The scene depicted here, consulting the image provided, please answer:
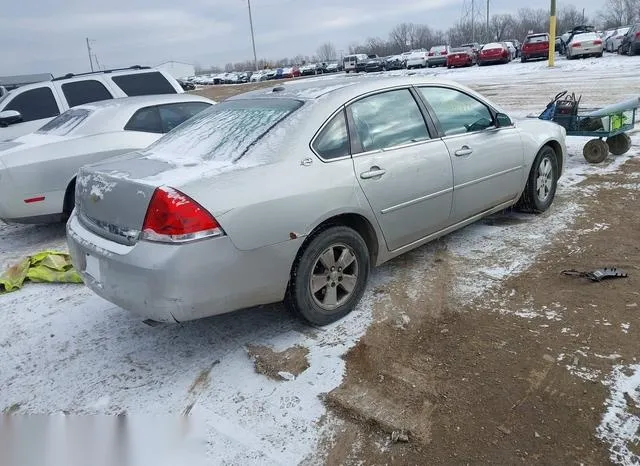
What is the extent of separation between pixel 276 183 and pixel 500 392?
1.71 m

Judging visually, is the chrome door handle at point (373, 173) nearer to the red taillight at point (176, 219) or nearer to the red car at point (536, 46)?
the red taillight at point (176, 219)

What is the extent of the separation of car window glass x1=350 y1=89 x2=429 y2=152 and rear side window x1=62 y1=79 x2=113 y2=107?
5.58 m

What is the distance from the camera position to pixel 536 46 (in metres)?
30.3

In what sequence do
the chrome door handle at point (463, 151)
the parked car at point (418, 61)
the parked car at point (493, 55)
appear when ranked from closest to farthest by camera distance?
the chrome door handle at point (463, 151) < the parked car at point (493, 55) < the parked car at point (418, 61)

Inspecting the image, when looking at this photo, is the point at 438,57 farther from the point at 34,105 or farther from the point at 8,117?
the point at 8,117

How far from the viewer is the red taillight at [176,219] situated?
2.89 m

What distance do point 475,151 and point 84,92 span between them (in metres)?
6.24

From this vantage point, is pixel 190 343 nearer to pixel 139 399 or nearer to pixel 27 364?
pixel 139 399

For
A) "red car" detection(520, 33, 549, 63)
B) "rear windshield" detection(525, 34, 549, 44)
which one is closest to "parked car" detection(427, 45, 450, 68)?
"red car" detection(520, 33, 549, 63)

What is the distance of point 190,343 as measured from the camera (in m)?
3.60

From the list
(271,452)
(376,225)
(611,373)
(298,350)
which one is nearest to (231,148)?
(376,225)

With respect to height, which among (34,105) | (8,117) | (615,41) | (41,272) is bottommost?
(41,272)

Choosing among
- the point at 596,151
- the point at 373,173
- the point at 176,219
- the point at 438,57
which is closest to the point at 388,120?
the point at 373,173

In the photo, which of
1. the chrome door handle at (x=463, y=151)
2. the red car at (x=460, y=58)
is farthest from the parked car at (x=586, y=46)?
the chrome door handle at (x=463, y=151)
